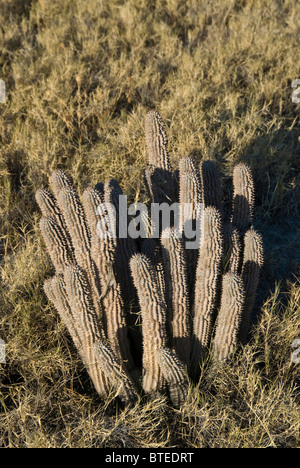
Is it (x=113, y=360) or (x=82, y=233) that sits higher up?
(x=82, y=233)

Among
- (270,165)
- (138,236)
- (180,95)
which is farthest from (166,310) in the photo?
(180,95)

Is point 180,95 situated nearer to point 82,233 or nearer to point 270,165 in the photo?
point 270,165

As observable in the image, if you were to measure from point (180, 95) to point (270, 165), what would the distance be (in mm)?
1031

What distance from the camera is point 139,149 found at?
3.77 metres

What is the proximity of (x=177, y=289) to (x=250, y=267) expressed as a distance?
47cm

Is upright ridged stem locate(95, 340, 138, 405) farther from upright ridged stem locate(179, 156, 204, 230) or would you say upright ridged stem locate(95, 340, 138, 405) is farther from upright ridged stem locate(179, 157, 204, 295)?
upright ridged stem locate(179, 156, 204, 230)

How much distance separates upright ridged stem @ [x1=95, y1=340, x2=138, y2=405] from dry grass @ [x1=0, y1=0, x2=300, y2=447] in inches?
2.9

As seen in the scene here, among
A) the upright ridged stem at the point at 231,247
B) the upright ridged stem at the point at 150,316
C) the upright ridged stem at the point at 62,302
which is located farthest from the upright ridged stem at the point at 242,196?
the upright ridged stem at the point at 62,302

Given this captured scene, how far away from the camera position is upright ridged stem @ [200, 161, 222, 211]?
8.46 ft

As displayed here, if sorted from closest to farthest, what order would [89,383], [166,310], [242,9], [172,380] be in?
[172,380] → [166,310] → [89,383] → [242,9]

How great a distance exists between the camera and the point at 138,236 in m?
2.55

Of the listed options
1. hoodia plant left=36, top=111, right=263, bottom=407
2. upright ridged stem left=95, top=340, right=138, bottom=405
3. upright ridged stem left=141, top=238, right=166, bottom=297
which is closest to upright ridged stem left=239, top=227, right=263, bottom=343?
hoodia plant left=36, top=111, right=263, bottom=407
